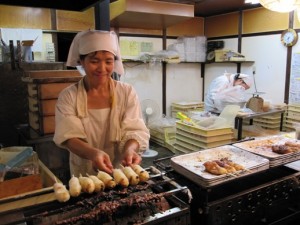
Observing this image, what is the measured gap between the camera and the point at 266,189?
1.38 m

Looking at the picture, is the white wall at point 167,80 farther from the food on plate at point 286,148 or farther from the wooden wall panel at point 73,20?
the food on plate at point 286,148

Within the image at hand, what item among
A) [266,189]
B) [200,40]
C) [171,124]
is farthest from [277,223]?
[200,40]

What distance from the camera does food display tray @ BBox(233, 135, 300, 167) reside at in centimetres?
156

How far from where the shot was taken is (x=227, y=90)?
4332 millimetres

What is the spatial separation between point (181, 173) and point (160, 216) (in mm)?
439

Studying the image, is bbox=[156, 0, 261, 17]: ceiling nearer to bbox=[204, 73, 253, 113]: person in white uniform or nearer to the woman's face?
bbox=[204, 73, 253, 113]: person in white uniform

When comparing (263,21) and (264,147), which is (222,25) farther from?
(264,147)

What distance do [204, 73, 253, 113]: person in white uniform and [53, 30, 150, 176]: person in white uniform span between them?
279 centimetres

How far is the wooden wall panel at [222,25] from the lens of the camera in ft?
18.7

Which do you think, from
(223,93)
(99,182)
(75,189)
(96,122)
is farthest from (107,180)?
(223,93)

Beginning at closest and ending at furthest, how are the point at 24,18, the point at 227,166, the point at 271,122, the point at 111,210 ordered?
1. the point at 111,210
2. the point at 227,166
3. the point at 24,18
4. the point at 271,122

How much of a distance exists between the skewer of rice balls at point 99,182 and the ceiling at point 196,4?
116cm

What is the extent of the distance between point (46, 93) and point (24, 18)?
2.56 meters

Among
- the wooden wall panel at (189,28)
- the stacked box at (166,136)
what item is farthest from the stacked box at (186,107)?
the wooden wall panel at (189,28)
